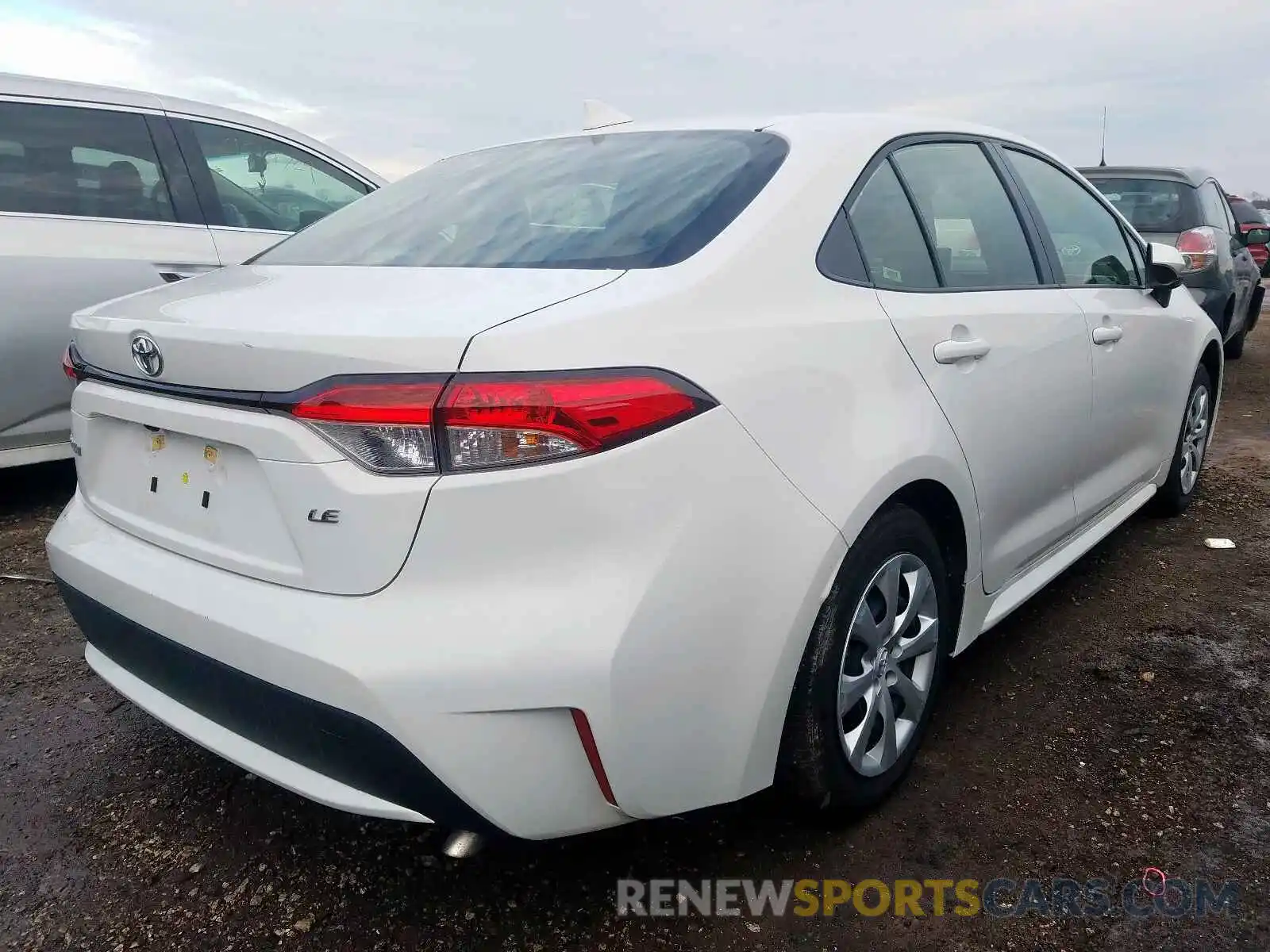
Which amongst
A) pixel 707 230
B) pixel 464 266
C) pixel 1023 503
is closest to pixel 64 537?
pixel 464 266

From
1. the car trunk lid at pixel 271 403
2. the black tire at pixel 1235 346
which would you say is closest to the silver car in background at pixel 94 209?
the car trunk lid at pixel 271 403

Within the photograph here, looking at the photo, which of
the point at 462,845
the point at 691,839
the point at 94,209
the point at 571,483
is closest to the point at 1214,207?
the point at 691,839

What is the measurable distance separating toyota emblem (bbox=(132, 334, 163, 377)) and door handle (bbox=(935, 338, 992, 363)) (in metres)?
1.54

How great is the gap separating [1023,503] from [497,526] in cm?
164

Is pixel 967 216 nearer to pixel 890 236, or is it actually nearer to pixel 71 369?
pixel 890 236

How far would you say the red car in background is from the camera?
942cm

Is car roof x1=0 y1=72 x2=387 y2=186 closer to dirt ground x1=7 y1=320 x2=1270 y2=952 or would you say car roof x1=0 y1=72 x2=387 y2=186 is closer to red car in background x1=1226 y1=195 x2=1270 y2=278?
dirt ground x1=7 y1=320 x2=1270 y2=952

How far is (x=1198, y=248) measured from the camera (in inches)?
248

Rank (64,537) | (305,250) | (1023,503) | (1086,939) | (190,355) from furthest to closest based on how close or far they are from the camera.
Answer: (1023,503) < (305,250) < (64,537) < (1086,939) < (190,355)

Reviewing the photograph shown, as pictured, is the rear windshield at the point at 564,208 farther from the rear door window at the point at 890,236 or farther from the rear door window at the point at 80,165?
the rear door window at the point at 80,165

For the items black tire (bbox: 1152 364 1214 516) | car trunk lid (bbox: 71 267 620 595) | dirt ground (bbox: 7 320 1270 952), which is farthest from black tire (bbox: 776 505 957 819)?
black tire (bbox: 1152 364 1214 516)

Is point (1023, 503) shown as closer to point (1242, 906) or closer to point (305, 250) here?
point (1242, 906)

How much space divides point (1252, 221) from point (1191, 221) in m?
5.39

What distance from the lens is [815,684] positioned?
1.89m
